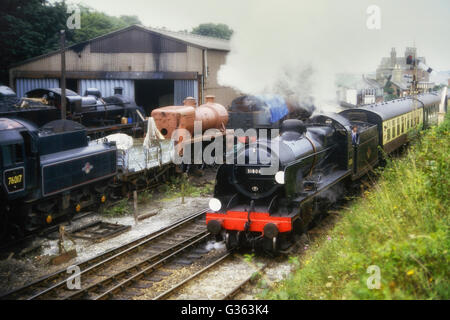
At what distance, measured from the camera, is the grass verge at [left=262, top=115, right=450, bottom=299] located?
15.7 feet

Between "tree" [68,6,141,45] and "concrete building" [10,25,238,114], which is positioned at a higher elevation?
"tree" [68,6,141,45]

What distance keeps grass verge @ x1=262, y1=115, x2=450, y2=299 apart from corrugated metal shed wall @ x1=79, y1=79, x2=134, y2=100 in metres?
18.7

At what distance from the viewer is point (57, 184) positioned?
1083cm

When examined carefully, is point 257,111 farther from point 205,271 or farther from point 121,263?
point 205,271

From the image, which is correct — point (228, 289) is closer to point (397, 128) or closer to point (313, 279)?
point (313, 279)

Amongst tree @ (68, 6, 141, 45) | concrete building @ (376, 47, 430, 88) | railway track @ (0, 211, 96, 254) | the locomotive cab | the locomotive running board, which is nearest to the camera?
the locomotive running board

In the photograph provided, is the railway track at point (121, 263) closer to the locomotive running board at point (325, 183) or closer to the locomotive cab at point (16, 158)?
the locomotive cab at point (16, 158)

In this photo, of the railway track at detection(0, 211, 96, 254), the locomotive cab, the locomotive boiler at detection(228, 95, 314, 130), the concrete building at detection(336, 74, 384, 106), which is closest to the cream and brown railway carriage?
the locomotive boiler at detection(228, 95, 314, 130)

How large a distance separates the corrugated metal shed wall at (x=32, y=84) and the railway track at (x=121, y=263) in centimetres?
1794

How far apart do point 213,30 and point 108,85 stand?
156 feet

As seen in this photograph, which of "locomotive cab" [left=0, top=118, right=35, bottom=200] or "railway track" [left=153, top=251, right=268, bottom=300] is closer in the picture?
"railway track" [left=153, top=251, right=268, bottom=300]

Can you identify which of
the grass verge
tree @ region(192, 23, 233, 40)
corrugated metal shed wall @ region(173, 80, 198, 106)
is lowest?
the grass verge

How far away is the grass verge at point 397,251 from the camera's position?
4777 mm

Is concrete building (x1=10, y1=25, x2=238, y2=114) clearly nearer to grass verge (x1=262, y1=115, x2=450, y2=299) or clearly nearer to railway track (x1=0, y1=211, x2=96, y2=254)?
railway track (x1=0, y1=211, x2=96, y2=254)
